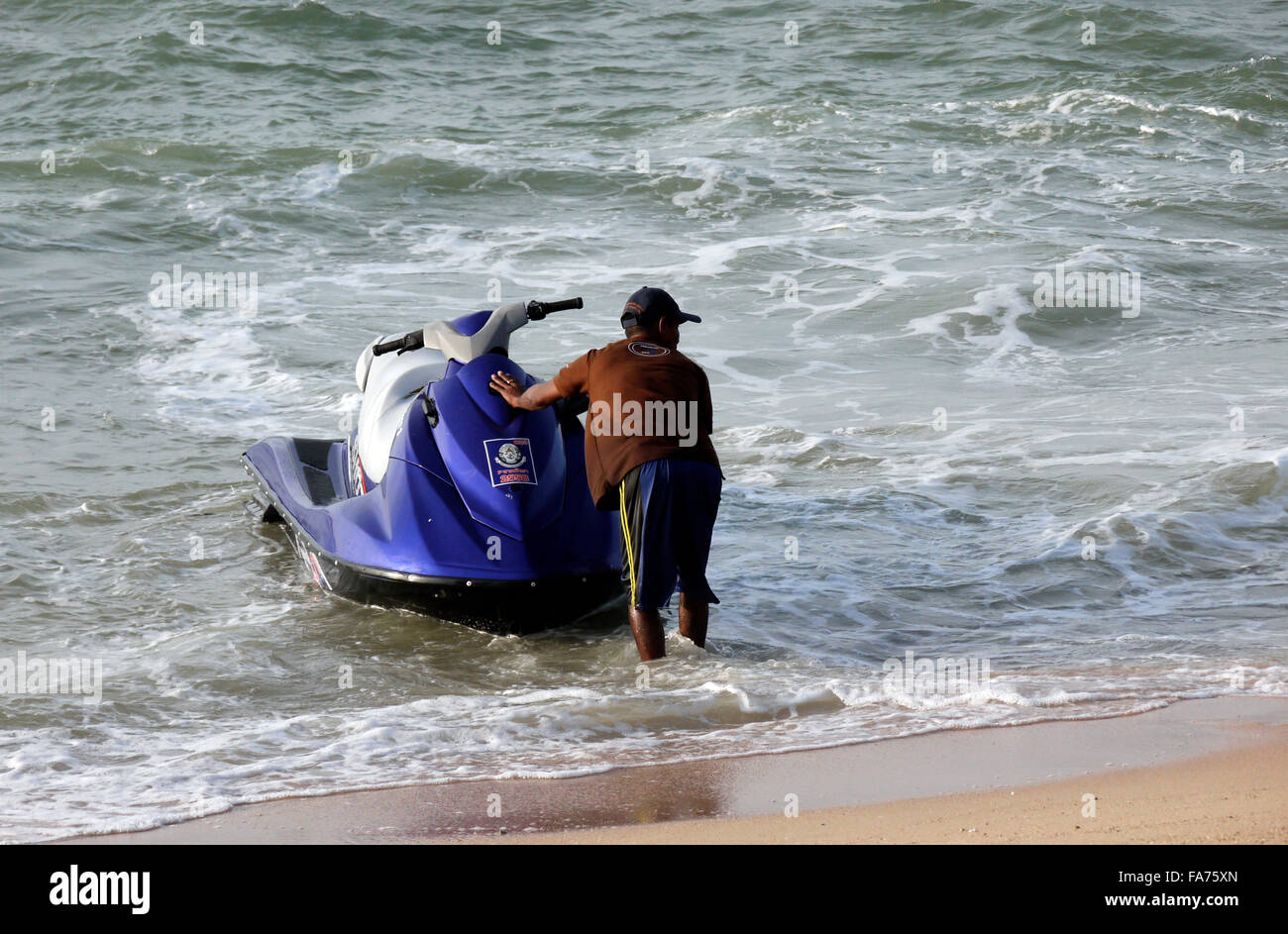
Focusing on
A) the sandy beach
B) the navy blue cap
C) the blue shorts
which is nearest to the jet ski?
the blue shorts

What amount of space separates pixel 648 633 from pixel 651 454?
66 cm

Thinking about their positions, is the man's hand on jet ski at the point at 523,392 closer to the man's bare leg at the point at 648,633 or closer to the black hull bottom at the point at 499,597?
the black hull bottom at the point at 499,597

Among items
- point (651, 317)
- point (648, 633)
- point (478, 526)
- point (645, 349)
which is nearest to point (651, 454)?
point (645, 349)

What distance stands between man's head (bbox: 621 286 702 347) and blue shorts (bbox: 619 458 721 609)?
1.57 feet

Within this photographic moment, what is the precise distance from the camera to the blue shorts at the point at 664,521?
4.95 m

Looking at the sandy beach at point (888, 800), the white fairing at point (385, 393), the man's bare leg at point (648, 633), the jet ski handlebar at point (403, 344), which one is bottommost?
the sandy beach at point (888, 800)

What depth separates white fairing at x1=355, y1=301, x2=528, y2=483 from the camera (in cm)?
591

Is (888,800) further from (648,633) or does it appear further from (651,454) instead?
(651,454)

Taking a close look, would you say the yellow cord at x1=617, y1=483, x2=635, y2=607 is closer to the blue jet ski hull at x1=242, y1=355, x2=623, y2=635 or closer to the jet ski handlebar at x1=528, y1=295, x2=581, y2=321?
the blue jet ski hull at x1=242, y1=355, x2=623, y2=635

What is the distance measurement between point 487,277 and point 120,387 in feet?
14.0

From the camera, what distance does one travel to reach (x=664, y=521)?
195 inches

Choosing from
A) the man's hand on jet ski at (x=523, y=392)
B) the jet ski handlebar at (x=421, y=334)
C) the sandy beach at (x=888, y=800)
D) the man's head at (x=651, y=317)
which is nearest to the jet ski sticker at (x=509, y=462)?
the man's hand on jet ski at (x=523, y=392)

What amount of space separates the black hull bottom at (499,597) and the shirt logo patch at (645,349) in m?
0.90
